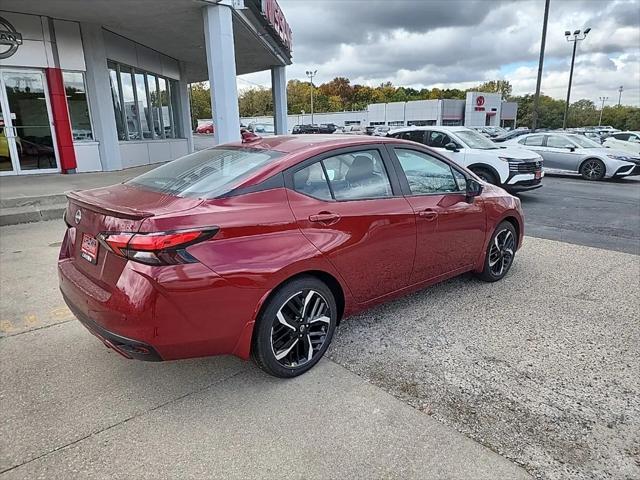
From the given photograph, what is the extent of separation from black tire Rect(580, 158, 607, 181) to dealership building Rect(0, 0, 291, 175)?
10552 millimetres

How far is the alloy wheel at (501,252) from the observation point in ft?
15.2

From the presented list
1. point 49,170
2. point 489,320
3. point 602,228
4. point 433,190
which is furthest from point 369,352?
point 49,170

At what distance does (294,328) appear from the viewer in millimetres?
2898

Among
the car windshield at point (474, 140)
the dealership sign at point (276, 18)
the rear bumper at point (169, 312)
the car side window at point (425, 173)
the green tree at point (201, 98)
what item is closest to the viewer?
the rear bumper at point (169, 312)

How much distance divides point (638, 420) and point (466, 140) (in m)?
8.45

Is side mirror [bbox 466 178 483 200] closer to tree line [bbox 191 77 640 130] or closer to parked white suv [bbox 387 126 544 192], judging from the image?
parked white suv [bbox 387 126 544 192]

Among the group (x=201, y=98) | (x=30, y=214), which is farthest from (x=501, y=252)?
(x=201, y=98)

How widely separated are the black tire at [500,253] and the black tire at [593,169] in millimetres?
10787

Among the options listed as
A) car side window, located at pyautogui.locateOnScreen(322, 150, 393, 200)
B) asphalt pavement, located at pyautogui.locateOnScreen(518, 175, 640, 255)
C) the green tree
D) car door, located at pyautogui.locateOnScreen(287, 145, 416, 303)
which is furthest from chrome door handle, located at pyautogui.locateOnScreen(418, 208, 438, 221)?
the green tree

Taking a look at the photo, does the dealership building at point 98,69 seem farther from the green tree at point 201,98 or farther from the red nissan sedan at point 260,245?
the green tree at point 201,98

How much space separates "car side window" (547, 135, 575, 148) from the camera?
558 inches

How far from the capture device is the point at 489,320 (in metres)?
3.84

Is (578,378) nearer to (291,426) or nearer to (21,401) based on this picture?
(291,426)

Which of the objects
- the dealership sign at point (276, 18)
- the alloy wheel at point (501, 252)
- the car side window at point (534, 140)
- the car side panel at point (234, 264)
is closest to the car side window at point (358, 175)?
the car side panel at point (234, 264)
